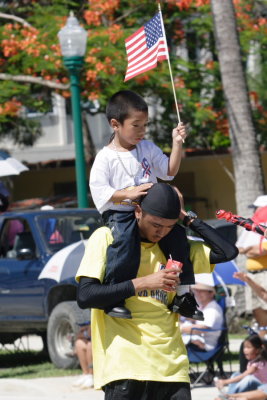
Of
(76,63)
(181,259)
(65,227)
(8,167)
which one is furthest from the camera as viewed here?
(76,63)

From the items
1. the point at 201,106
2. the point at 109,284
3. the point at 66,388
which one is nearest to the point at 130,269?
the point at 109,284

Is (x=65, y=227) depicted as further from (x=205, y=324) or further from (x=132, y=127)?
(x=132, y=127)

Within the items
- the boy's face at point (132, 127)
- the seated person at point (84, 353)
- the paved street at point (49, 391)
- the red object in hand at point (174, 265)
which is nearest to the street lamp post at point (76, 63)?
the seated person at point (84, 353)

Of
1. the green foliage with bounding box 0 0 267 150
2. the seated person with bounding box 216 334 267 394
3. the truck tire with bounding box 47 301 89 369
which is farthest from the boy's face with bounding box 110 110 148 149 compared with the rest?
the green foliage with bounding box 0 0 267 150

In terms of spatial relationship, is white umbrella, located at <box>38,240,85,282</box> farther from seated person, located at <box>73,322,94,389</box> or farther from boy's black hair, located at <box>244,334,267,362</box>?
boy's black hair, located at <box>244,334,267,362</box>

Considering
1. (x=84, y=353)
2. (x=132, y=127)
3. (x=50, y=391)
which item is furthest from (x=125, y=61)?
(x=132, y=127)

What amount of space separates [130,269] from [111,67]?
12266 mm

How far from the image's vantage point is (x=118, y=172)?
5.52 m

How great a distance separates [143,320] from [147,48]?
182 centimetres

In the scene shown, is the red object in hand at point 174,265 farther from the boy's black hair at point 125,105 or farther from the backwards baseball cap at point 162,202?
the boy's black hair at point 125,105

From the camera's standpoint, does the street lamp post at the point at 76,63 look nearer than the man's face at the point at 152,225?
No

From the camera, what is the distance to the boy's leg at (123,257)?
5125 millimetres

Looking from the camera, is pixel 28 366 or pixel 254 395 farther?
pixel 28 366

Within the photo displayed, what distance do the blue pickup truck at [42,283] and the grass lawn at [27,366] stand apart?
0.18 m
